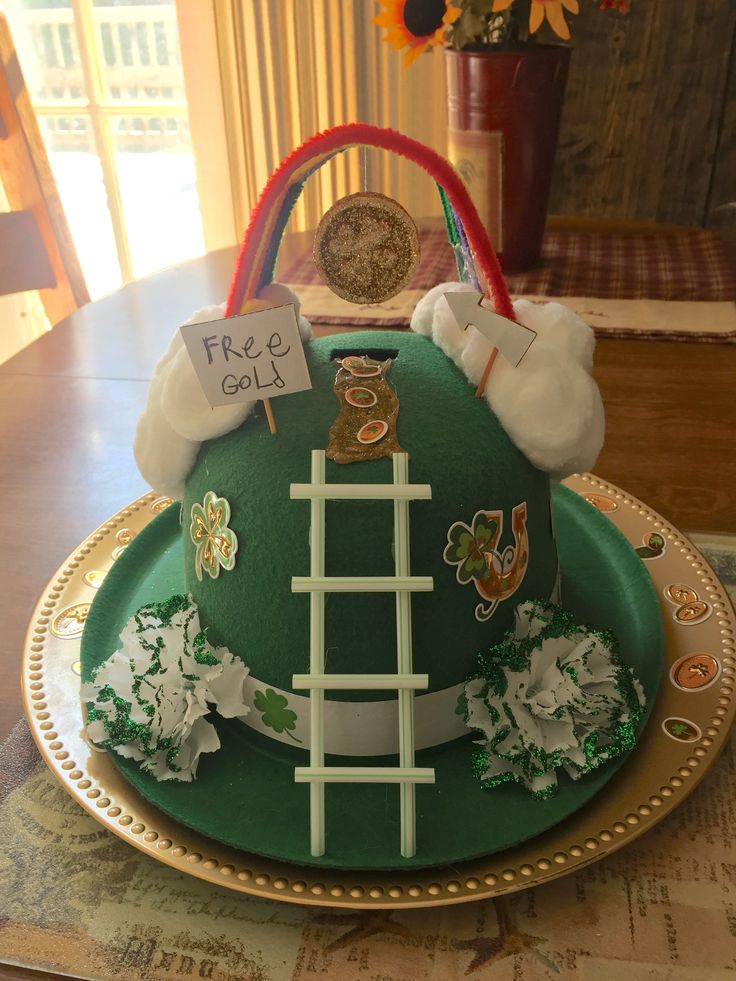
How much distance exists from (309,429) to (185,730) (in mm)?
243

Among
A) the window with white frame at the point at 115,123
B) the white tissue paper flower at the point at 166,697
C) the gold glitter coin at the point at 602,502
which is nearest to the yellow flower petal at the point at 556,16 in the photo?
the gold glitter coin at the point at 602,502

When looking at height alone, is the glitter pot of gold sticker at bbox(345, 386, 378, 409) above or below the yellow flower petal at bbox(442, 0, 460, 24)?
below

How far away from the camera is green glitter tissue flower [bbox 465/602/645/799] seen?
2.02 ft

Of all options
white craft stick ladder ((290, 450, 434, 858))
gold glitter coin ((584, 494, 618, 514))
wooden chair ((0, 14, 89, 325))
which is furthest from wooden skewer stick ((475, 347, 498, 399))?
wooden chair ((0, 14, 89, 325))

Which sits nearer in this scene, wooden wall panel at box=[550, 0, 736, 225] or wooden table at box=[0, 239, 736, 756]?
wooden table at box=[0, 239, 736, 756]

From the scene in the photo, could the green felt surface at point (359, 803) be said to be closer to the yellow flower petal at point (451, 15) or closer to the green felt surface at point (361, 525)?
the green felt surface at point (361, 525)

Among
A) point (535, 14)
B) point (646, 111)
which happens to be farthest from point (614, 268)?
point (646, 111)

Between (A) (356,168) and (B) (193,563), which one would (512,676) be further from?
(A) (356,168)

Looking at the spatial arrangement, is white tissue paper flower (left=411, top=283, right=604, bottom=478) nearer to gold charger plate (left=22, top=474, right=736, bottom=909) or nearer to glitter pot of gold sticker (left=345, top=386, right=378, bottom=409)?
glitter pot of gold sticker (left=345, top=386, right=378, bottom=409)

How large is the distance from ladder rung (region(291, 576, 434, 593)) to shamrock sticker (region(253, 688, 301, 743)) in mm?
117

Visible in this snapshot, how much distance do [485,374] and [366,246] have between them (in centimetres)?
13

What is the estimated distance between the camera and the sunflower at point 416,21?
4.17 ft

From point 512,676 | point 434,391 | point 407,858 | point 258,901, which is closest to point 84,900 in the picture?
point 258,901

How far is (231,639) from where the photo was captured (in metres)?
0.67
